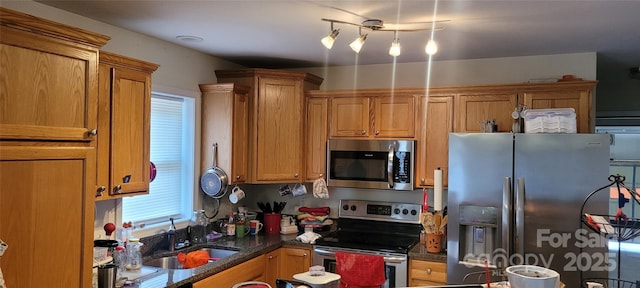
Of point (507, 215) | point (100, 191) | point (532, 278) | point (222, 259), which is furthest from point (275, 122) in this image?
point (532, 278)

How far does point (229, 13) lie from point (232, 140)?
135 centimetres

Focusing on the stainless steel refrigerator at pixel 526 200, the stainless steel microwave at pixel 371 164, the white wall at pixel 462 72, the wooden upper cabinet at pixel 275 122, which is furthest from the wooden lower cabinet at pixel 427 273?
the white wall at pixel 462 72

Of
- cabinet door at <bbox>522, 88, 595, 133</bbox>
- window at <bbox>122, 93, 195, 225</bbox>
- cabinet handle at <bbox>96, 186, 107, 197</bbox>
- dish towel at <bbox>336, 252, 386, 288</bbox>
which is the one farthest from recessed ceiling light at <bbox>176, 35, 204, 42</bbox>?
cabinet door at <bbox>522, 88, 595, 133</bbox>

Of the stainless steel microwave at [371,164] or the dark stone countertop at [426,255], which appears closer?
the dark stone countertop at [426,255]

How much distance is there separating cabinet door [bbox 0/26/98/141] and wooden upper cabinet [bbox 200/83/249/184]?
1.60m

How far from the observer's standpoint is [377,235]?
4059 millimetres

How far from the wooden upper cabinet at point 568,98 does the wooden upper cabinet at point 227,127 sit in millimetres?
2129

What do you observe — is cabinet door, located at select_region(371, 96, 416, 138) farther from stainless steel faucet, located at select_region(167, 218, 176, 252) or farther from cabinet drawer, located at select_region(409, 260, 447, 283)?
stainless steel faucet, located at select_region(167, 218, 176, 252)

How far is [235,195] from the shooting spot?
4008mm

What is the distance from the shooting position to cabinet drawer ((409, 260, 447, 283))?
3359 mm

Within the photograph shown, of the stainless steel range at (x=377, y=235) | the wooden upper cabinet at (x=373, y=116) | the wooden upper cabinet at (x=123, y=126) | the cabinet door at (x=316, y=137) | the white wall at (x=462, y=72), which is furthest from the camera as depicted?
the cabinet door at (x=316, y=137)

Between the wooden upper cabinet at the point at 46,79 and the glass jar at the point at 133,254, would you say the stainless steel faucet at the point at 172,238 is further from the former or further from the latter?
the wooden upper cabinet at the point at 46,79

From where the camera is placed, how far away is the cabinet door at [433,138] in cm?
369

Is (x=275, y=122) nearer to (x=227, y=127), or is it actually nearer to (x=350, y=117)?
(x=227, y=127)
